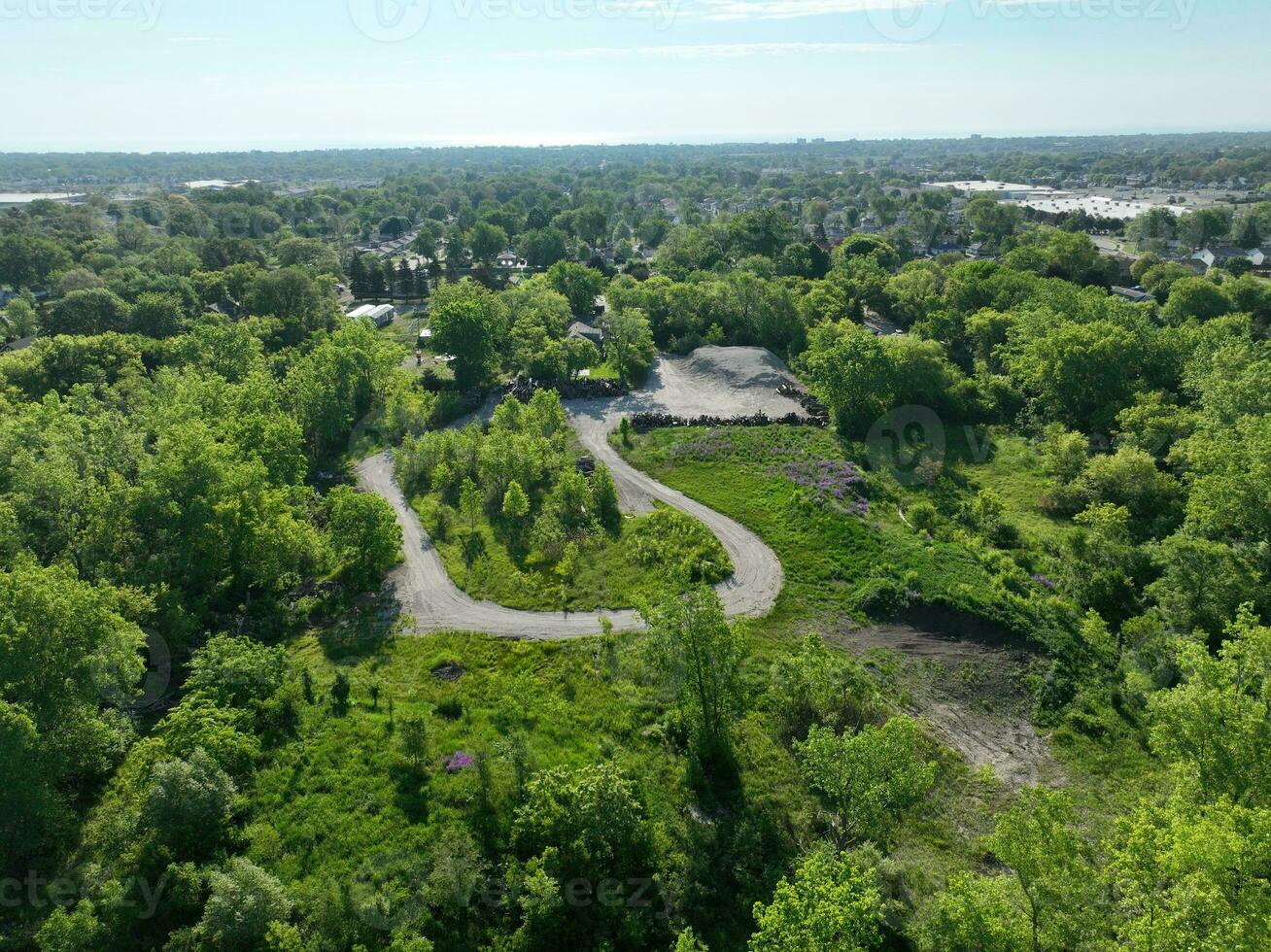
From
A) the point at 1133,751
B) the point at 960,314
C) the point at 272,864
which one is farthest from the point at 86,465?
the point at 960,314

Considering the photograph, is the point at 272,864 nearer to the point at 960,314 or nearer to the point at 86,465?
the point at 86,465

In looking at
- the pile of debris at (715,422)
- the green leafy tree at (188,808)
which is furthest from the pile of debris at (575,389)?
the green leafy tree at (188,808)

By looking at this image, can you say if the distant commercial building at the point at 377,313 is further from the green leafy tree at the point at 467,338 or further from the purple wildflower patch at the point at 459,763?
the purple wildflower patch at the point at 459,763

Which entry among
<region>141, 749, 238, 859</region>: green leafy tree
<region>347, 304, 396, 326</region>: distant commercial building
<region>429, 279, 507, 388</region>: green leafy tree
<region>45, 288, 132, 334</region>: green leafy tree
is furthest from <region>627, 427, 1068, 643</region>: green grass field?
<region>45, 288, 132, 334</region>: green leafy tree

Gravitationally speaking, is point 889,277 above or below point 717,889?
above

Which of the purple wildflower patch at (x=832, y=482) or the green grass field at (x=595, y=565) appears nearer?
the green grass field at (x=595, y=565)

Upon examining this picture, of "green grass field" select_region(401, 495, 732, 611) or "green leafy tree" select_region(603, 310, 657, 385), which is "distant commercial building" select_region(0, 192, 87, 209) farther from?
"green grass field" select_region(401, 495, 732, 611)

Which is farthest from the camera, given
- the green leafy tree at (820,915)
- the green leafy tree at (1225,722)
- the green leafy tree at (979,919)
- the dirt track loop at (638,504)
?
the dirt track loop at (638,504)
